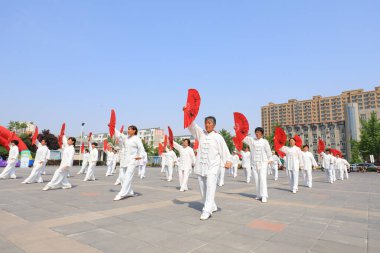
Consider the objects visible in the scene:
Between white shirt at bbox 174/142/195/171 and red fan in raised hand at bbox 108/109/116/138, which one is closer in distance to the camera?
red fan in raised hand at bbox 108/109/116/138

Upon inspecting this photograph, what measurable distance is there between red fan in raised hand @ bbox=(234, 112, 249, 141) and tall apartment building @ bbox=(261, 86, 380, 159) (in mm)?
58370

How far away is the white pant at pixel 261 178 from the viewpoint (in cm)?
733

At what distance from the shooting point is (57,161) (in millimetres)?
39219

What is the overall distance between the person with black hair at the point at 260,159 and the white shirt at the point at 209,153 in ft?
8.36

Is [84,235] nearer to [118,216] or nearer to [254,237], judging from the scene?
[118,216]

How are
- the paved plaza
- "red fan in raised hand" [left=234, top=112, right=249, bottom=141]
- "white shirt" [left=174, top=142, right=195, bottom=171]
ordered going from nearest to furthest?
the paved plaza, "red fan in raised hand" [left=234, top=112, right=249, bottom=141], "white shirt" [left=174, top=142, right=195, bottom=171]

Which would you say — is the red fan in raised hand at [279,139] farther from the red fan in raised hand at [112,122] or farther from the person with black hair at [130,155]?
the red fan in raised hand at [112,122]

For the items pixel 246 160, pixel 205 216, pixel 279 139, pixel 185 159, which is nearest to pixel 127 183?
pixel 205 216

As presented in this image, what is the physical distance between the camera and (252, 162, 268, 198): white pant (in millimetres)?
7328

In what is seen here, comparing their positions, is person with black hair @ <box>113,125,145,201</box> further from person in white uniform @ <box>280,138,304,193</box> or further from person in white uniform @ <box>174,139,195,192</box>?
person in white uniform @ <box>280,138,304,193</box>

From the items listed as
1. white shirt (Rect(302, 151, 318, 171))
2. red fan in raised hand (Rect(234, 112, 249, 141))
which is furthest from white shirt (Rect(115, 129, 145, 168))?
white shirt (Rect(302, 151, 318, 171))

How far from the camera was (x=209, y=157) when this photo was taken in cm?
540

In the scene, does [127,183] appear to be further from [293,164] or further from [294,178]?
[293,164]

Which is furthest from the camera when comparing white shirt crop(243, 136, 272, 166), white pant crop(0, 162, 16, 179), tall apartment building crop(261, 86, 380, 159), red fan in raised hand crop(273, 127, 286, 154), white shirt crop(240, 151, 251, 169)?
tall apartment building crop(261, 86, 380, 159)
